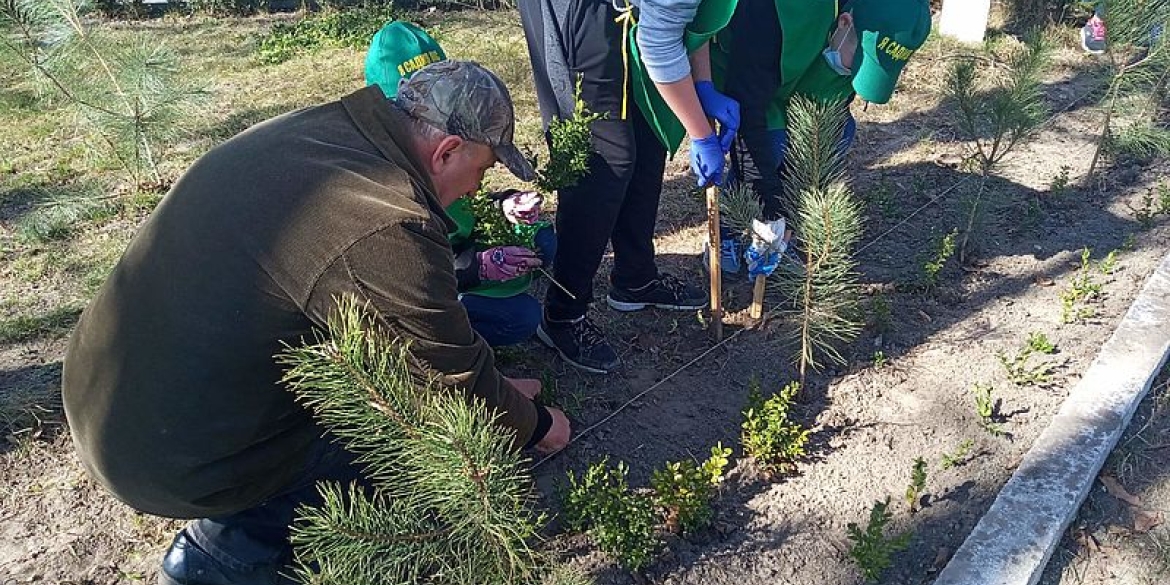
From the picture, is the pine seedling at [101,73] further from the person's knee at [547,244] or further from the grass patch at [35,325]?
the person's knee at [547,244]

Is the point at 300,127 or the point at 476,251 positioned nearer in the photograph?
the point at 300,127

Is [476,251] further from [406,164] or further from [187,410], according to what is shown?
[187,410]

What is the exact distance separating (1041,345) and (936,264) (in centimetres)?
51

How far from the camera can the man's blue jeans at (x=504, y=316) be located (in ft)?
9.56

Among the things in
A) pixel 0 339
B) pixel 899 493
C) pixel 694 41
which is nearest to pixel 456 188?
pixel 694 41

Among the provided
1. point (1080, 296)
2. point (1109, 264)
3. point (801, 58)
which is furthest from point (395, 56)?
point (1109, 264)

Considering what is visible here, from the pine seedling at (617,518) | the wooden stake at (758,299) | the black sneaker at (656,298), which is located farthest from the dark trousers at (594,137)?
the pine seedling at (617,518)

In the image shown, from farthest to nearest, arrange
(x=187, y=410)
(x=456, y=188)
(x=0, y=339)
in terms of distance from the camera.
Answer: (x=0, y=339)
(x=456, y=188)
(x=187, y=410)

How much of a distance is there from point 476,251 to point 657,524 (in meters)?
1.03

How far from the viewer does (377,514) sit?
1.59 metres

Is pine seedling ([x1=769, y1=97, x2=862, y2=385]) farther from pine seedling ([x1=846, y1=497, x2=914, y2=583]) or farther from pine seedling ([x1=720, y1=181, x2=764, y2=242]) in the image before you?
pine seedling ([x1=846, y1=497, x2=914, y2=583])

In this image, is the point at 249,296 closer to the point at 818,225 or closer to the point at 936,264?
the point at 818,225

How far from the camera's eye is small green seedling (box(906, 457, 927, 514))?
2.42 m

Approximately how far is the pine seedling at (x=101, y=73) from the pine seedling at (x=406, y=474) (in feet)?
9.58
